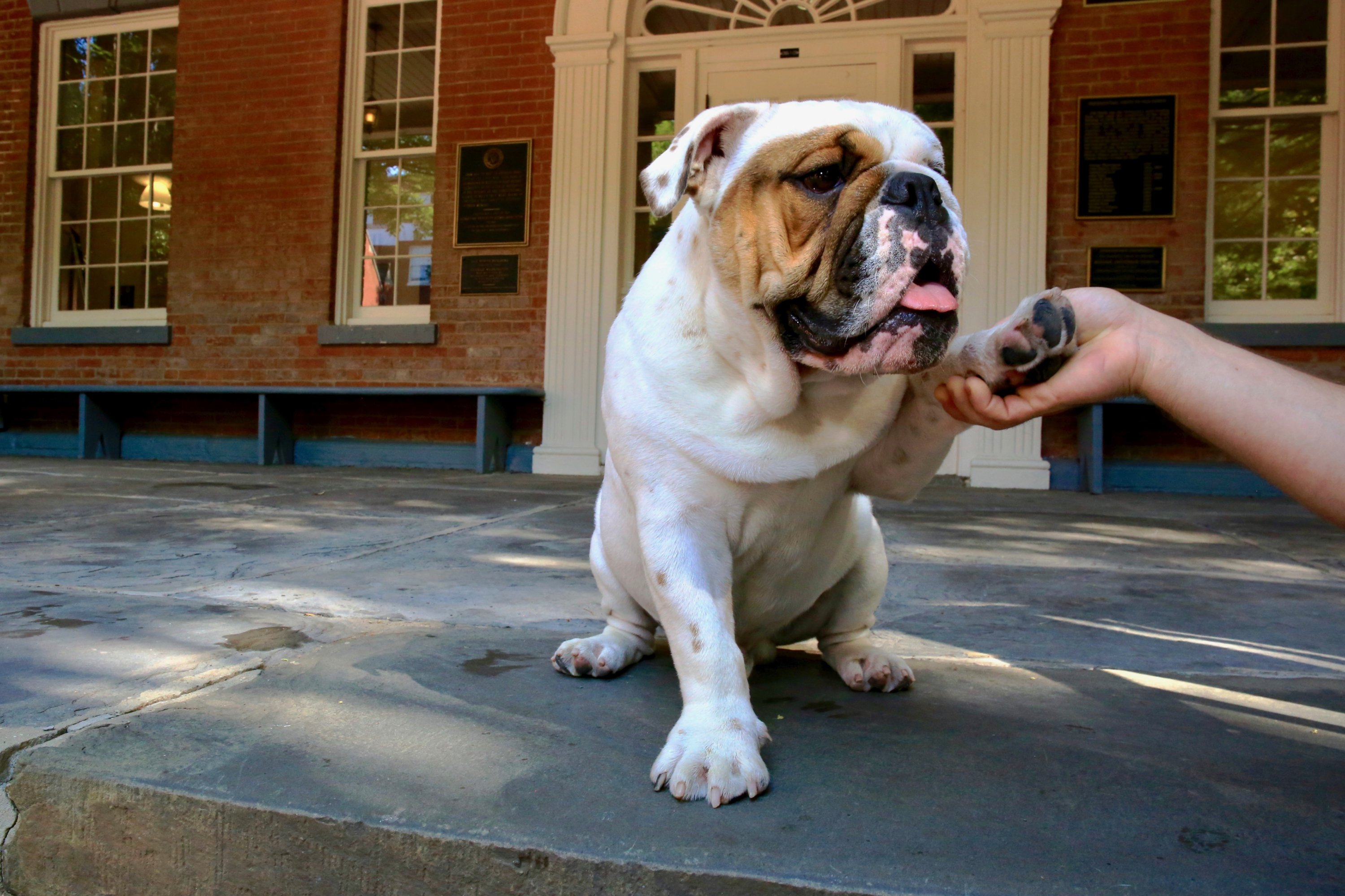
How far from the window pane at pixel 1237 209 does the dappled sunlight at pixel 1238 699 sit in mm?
6358

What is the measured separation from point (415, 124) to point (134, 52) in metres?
3.36

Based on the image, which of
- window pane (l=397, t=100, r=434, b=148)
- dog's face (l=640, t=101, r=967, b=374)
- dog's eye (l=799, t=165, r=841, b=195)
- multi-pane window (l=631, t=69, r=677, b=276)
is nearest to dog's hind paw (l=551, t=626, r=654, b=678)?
dog's face (l=640, t=101, r=967, b=374)

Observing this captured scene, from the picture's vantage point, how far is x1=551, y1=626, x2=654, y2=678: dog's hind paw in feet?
6.52

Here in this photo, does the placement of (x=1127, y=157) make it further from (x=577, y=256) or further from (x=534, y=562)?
(x=534, y=562)

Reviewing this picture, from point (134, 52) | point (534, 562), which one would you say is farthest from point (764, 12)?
point (134, 52)

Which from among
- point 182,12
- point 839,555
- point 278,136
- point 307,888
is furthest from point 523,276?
point 307,888

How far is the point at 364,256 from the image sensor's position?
8.80 m

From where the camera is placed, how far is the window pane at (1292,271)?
279 inches

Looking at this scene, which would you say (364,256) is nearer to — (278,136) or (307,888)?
(278,136)

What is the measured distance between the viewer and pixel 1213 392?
1.24 metres

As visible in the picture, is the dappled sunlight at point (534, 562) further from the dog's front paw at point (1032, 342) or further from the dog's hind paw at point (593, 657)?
the dog's front paw at point (1032, 342)

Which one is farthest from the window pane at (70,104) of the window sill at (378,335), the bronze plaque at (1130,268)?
the bronze plaque at (1130,268)

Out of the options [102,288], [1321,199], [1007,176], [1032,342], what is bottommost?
[1032,342]

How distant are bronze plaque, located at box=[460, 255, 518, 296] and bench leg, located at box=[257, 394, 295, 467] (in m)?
2.05
